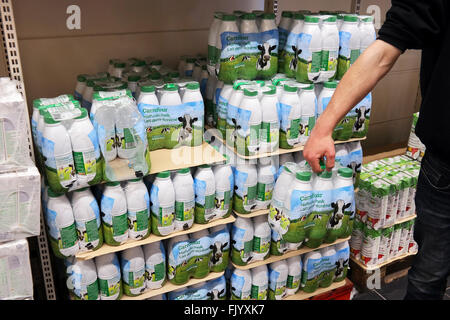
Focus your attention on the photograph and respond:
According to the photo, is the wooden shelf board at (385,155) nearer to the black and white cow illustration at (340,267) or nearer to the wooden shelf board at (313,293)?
the black and white cow illustration at (340,267)

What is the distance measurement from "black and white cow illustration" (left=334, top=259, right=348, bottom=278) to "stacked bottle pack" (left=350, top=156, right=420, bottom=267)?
10.0 inches

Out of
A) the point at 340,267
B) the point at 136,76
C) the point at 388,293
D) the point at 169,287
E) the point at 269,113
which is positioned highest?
the point at 136,76

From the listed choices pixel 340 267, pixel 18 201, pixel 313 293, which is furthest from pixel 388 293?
pixel 18 201

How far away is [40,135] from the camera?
5.73 ft

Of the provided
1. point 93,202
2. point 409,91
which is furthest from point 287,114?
point 409,91

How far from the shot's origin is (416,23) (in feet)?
4.21

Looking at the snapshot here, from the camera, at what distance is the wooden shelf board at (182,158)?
203 cm

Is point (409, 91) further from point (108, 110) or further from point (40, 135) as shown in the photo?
point (40, 135)

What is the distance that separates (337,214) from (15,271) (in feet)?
4.76

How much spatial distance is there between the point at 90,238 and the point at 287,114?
1.08 metres

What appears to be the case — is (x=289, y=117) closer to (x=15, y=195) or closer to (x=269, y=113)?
(x=269, y=113)

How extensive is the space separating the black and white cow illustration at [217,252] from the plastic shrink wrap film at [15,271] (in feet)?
2.93

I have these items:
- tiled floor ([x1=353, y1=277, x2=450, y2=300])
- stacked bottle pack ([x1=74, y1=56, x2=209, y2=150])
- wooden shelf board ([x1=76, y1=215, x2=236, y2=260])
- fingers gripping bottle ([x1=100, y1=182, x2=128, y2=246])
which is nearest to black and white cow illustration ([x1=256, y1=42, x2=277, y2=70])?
stacked bottle pack ([x1=74, y1=56, x2=209, y2=150])

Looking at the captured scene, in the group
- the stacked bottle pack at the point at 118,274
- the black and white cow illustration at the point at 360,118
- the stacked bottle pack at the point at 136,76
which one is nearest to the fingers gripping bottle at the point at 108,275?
the stacked bottle pack at the point at 118,274
